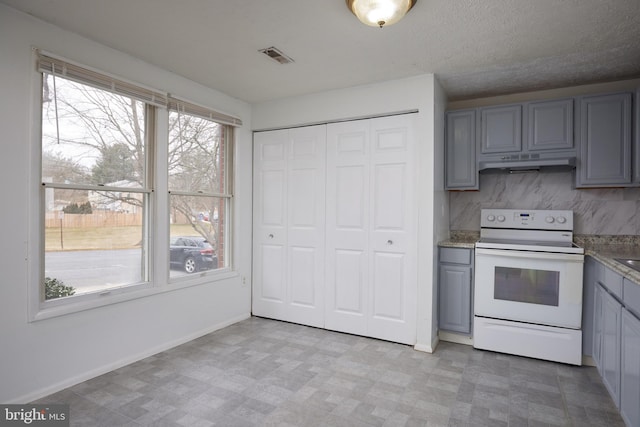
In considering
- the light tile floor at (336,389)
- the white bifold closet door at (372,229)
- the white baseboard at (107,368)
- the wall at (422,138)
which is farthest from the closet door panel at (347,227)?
the white baseboard at (107,368)

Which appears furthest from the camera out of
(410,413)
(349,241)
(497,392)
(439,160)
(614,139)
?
(349,241)

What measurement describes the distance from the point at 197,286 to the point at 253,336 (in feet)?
2.40

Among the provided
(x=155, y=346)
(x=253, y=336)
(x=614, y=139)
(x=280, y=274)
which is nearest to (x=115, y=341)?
(x=155, y=346)

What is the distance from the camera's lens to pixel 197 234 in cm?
360

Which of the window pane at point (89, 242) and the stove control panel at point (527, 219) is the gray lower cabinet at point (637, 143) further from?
the window pane at point (89, 242)

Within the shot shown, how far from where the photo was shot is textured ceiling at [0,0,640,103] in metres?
2.17

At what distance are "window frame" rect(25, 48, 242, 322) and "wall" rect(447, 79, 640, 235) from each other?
258 centimetres

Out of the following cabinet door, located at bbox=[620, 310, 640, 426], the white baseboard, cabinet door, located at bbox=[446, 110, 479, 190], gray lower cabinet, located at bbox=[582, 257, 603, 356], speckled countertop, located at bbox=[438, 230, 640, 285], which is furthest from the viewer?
cabinet door, located at bbox=[446, 110, 479, 190]

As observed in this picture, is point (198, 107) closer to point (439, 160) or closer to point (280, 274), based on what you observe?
point (280, 274)

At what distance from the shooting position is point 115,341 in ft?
9.11

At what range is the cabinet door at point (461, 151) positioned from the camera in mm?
3504

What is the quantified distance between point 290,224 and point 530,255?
7.55 feet

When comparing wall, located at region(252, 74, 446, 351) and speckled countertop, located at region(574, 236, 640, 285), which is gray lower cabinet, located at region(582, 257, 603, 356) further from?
wall, located at region(252, 74, 446, 351)

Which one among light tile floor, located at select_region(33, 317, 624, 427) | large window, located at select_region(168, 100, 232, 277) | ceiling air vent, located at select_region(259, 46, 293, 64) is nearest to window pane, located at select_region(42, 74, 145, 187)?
large window, located at select_region(168, 100, 232, 277)
